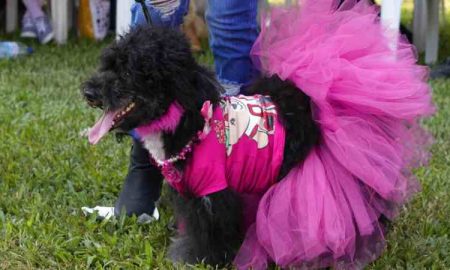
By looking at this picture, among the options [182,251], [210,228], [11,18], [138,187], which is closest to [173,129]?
[210,228]

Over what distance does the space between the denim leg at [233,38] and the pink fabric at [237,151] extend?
0.90 ft

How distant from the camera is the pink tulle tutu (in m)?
1.85

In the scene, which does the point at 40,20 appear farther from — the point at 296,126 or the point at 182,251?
the point at 296,126

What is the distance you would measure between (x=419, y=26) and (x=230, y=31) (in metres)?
3.69

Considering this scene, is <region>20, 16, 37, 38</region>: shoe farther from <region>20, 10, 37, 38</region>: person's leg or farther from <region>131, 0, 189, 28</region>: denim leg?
<region>131, 0, 189, 28</region>: denim leg

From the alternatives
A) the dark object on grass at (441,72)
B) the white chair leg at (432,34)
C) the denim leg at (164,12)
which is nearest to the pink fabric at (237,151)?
the denim leg at (164,12)

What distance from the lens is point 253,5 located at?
6.98 feet

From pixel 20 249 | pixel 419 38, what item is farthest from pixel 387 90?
pixel 419 38

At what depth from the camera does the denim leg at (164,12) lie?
2.07m

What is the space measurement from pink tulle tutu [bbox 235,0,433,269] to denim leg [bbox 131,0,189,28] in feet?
1.14

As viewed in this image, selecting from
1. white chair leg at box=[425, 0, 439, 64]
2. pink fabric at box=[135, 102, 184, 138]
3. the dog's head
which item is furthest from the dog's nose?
white chair leg at box=[425, 0, 439, 64]

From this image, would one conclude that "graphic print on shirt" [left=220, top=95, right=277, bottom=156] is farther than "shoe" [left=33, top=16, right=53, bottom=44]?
No

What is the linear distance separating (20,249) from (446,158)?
1.76 meters

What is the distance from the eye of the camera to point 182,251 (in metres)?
2.00
